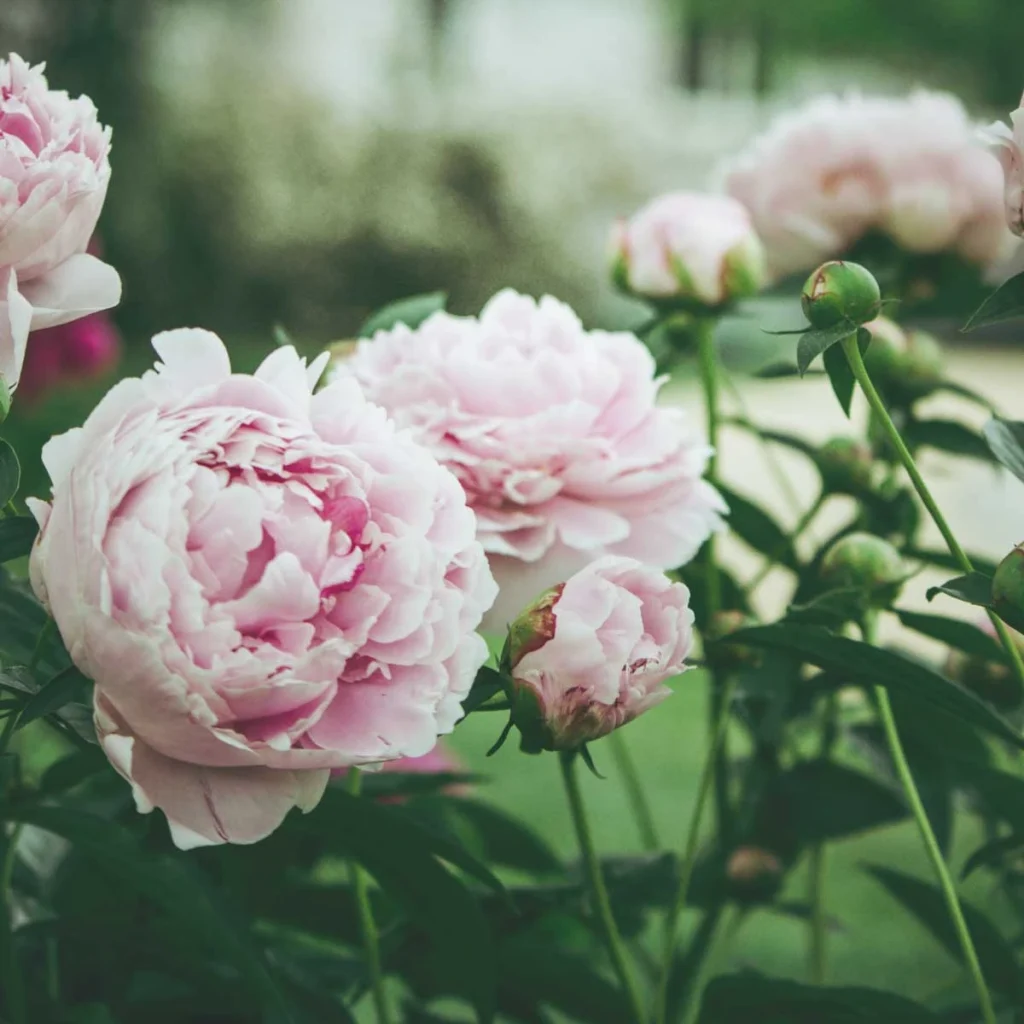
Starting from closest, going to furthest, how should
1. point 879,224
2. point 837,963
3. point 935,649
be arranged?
point 879,224 → point 837,963 → point 935,649

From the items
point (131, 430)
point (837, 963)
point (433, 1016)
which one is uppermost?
point (131, 430)

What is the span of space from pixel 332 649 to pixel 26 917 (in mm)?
212

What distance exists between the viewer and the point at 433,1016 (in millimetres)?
469

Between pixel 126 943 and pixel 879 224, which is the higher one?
pixel 879 224

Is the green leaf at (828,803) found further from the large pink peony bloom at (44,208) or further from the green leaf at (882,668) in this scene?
the large pink peony bloom at (44,208)

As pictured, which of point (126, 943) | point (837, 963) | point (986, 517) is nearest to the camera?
point (126, 943)

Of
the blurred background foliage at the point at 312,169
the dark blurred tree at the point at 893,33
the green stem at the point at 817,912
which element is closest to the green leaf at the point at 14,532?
the green stem at the point at 817,912

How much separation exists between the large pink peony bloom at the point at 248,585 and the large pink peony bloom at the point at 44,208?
26 millimetres

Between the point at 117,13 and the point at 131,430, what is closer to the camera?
the point at 131,430

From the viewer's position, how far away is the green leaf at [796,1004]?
36cm

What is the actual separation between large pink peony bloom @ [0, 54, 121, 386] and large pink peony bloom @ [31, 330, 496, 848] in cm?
3

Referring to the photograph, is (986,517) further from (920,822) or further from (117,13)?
(117,13)

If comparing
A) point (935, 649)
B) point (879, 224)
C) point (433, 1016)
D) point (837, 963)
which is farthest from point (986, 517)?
point (433, 1016)

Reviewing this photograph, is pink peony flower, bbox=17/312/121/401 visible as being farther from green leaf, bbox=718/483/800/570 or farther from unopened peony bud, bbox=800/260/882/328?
unopened peony bud, bbox=800/260/882/328
